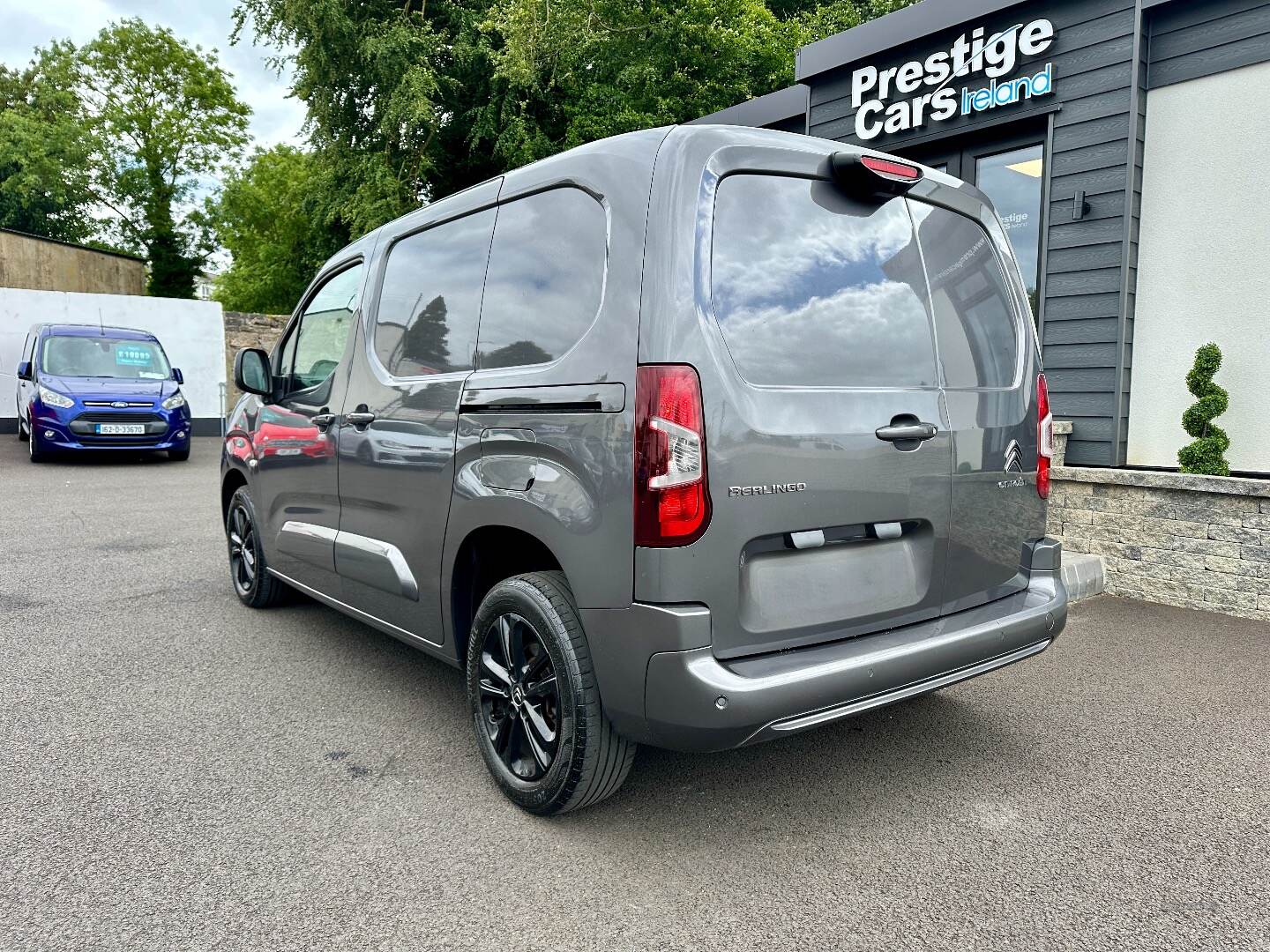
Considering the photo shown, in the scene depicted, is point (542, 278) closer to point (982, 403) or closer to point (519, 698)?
point (519, 698)

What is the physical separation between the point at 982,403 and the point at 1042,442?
1.38 ft

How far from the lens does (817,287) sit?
102 inches

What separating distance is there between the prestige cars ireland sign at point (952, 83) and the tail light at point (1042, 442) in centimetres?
499

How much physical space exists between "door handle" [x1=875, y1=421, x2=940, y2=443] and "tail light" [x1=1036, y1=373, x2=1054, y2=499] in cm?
64

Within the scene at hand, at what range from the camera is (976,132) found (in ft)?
25.3

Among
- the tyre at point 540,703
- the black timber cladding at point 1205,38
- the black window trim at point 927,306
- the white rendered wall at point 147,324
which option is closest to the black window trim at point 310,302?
the tyre at point 540,703

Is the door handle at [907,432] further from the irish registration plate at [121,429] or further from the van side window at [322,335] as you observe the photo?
the irish registration plate at [121,429]

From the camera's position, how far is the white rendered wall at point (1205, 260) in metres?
6.23

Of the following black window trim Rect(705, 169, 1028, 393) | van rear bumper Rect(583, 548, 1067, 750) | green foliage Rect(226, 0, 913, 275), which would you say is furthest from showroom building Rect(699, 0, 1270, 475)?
green foliage Rect(226, 0, 913, 275)

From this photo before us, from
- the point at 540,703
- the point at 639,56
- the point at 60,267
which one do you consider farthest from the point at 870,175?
the point at 60,267

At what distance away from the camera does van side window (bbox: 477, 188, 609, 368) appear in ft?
8.57

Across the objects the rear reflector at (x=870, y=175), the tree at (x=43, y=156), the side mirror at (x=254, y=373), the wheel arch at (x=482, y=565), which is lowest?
the wheel arch at (x=482, y=565)

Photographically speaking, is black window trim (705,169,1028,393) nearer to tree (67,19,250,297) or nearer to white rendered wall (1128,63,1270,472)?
white rendered wall (1128,63,1270,472)

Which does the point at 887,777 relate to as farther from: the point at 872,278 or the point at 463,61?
the point at 463,61
